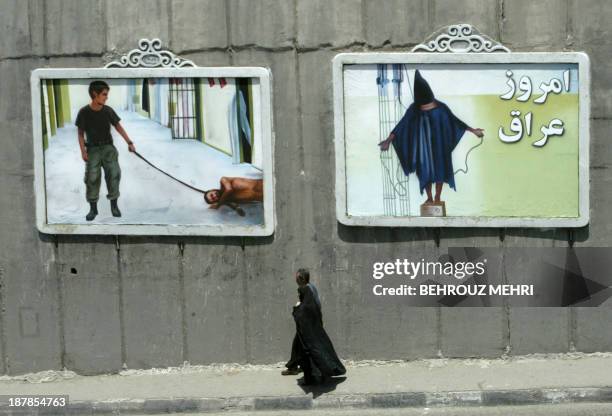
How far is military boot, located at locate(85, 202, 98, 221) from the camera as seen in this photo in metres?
9.27

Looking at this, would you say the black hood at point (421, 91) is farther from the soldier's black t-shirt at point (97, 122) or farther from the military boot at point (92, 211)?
the military boot at point (92, 211)

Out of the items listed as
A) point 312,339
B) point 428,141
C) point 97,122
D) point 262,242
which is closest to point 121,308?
point 262,242

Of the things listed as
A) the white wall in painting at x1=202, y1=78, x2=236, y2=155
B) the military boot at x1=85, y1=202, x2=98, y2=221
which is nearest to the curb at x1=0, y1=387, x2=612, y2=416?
the military boot at x1=85, y1=202, x2=98, y2=221

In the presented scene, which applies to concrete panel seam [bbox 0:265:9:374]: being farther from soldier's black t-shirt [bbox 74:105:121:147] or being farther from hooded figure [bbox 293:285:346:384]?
hooded figure [bbox 293:285:346:384]

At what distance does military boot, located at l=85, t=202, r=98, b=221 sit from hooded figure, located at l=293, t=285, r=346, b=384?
2200 millimetres

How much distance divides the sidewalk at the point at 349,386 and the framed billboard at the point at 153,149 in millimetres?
1435

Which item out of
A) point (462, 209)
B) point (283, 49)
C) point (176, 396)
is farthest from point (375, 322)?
point (283, 49)

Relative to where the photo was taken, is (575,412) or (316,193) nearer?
(575,412)

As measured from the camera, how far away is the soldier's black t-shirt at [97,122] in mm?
9126

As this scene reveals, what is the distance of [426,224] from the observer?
9047 millimetres

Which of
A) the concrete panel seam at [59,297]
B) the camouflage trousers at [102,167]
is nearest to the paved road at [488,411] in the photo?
the concrete panel seam at [59,297]

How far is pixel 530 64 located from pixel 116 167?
13.3 ft

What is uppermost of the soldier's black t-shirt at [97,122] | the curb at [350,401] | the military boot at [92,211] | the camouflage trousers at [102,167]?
the soldier's black t-shirt at [97,122]

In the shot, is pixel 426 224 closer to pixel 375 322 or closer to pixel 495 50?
pixel 375 322
